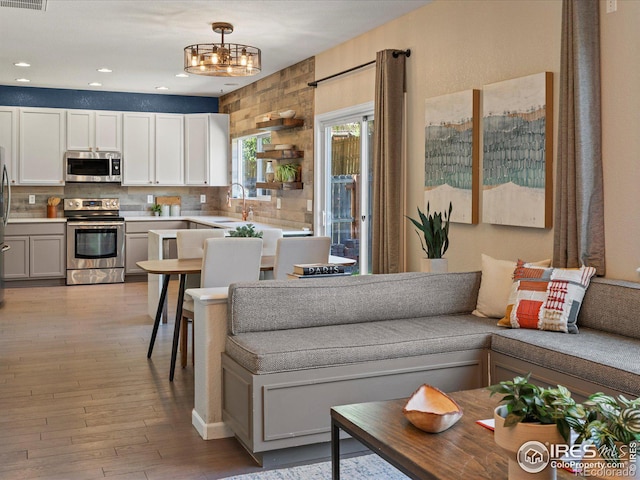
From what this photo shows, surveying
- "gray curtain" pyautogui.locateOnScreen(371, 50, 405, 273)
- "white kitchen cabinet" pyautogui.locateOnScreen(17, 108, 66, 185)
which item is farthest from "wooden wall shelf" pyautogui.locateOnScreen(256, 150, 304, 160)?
"white kitchen cabinet" pyautogui.locateOnScreen(17, 108, 66, 185)

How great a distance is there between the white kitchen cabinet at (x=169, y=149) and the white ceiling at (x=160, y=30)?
5.48 feet

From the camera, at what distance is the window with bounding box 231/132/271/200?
8.76 meters

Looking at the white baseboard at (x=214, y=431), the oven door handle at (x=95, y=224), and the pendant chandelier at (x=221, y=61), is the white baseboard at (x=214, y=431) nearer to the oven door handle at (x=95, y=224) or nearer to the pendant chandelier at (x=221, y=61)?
the pendant chandelier at (x=221, y=61)

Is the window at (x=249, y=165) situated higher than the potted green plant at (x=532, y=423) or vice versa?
the window at (x=249, y=165)

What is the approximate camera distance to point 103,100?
9.74 metres

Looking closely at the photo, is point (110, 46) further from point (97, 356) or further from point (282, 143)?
point (97, 356)

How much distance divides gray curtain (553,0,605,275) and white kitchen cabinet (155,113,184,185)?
6.89 m

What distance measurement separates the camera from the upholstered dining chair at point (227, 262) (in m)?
4.71

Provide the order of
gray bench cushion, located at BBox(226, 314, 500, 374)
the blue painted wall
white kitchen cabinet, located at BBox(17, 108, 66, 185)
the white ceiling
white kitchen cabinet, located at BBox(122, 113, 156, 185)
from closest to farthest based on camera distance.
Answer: gray bench cushion, located at BBox(226, 314, 500, 374) < the white ceiling < white kitchen cabinet, located at BBox(17, 108, 66, 185) < the blue painted wall < white kitchen cabinet, located at BBox(122, 113, 156, 185)

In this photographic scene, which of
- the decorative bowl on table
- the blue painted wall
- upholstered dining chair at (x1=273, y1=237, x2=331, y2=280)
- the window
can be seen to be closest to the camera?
the decorative bowl on table

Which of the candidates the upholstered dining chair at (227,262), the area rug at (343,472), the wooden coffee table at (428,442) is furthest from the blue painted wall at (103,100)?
the wooden coffee table at (428,442)

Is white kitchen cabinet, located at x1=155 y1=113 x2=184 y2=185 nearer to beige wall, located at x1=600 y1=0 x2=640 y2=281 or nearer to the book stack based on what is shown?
the book stack

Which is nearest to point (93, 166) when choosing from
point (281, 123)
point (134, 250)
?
point (134, 250)

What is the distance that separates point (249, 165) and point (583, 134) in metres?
6.06
